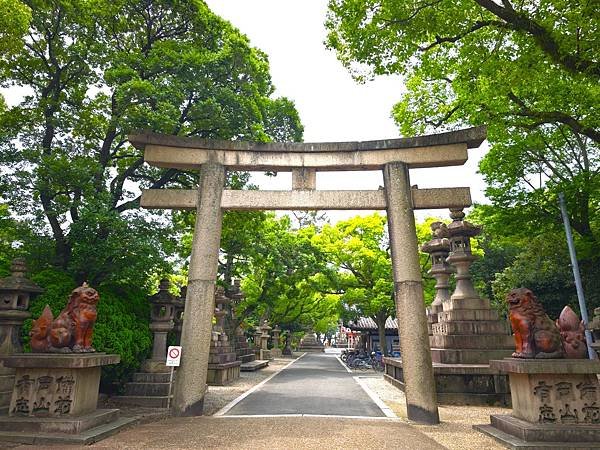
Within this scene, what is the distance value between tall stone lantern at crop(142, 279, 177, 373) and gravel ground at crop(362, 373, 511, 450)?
6.50 m

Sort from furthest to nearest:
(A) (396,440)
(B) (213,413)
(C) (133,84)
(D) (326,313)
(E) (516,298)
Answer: (D) (326,313)
(C) (133,84)
(B) (213,413)
(E) (516,298)
(A) (396,440)

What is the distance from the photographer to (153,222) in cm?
1079

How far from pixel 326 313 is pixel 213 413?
2919cm

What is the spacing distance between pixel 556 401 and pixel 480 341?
5288 mm

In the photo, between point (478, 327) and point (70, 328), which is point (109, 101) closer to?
point (70, 328)

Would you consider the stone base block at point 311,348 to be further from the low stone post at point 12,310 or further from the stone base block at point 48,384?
the stone base block at point 48,384

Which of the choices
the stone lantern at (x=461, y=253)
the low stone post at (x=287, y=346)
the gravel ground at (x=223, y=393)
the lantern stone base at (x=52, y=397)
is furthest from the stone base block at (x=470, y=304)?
the low stone post at (x=287, y=346)

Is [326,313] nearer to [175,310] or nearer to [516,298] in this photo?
[175,310]

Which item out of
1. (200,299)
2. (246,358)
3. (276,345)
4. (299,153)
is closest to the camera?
(200,299)

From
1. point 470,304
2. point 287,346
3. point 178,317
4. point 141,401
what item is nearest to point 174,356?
point 141,401

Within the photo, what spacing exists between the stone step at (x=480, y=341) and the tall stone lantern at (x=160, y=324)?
27.8ft

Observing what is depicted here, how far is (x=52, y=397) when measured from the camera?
6.63m

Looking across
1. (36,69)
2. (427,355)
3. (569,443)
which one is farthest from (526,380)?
(36,69)

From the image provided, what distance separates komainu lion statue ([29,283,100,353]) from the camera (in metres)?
6.97
